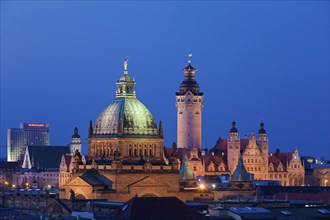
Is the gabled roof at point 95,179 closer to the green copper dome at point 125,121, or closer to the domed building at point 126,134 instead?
the domed building at point 126,134

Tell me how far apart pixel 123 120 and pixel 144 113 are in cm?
302

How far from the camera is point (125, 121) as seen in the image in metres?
160

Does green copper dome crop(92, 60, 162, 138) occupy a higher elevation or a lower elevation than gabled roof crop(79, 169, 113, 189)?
higher

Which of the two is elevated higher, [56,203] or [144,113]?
[144,113]

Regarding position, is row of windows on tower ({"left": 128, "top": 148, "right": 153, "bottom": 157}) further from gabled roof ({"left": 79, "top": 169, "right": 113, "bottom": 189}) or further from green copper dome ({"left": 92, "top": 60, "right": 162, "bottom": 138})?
gabled roof ({"left": 79, "top": 169, "right": 113, "bottom": 189})

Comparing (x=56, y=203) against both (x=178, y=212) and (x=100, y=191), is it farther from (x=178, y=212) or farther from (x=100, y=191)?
(x=178, y=212)

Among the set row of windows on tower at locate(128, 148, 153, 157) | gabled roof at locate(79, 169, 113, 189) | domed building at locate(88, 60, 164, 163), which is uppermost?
domed building at locate(88, 60, 164, 163)

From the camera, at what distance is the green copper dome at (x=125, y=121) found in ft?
524

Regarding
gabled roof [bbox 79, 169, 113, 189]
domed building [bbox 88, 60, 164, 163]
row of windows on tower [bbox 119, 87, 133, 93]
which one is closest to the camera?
gabled roof [bbox 79, 169, 113, 189]

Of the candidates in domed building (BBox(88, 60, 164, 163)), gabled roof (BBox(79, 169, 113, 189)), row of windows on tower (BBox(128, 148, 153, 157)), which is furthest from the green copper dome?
gabled roof (BBox(79, 169, 113, 189))

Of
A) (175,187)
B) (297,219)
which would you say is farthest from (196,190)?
(297,219)

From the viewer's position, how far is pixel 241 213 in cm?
13288

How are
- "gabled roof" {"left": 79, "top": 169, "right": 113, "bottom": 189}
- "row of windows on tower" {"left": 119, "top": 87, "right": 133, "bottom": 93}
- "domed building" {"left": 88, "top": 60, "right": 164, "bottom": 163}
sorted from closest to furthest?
"gabled roof" {"left": 79, "top": 169, "right": 113, "bottom": 189}
"domed building" {"left": 88, "top": 60, "right": 164, "bottom": 163}
"row of windows on tower" {"left": 119, "top": 87, "right": 133, "bottom": 93}

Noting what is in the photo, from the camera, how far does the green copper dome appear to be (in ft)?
524
